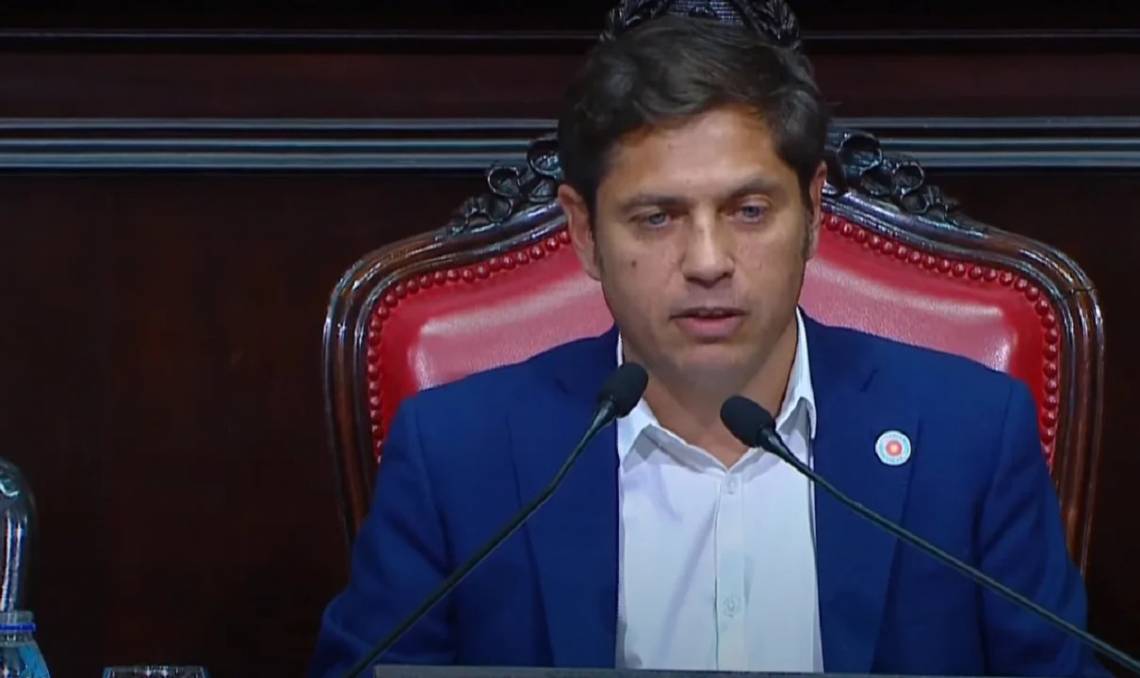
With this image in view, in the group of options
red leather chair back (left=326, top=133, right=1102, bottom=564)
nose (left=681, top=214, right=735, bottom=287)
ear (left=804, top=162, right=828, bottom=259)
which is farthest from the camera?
red leather chair back (left=326, top=133, right=1102, bottom=564)

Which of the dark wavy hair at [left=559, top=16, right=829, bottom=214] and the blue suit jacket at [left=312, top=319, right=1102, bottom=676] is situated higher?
the dark wavy hair at [left=559, top=16, right=829, bottom=214]

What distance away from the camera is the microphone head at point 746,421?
1182 mm

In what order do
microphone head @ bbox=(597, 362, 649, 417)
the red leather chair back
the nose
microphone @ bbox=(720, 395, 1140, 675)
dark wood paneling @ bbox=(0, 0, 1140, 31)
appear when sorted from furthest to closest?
dark wood paneling @ bbox=(0, 0, 1140, 31) → the red leather chair back → the nose → microphone head @ bbox=(597, 362, 649, 417) → microphone @ bbox=(720, 395, 1140, 675)

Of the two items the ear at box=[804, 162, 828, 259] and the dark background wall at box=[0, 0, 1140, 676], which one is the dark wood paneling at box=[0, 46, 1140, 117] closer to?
the dark background wall at box=[0, 0, 1140, 676]

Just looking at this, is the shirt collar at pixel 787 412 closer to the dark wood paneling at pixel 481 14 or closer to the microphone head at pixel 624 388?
the microphone head at pixel 624 388

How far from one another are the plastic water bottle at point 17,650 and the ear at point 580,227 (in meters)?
0.55

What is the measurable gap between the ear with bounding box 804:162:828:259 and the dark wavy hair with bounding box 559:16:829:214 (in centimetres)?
2

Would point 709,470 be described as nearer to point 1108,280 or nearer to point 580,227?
point 580,227

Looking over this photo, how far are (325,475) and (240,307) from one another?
210 millimetres

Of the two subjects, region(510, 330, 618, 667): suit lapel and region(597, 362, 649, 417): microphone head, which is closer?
region(597, 362, 649, 417): microphone head

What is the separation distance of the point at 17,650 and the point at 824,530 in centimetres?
62

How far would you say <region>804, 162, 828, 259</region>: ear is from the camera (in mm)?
1519

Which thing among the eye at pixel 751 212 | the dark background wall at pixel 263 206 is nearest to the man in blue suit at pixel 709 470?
the eye at pixel 751 212

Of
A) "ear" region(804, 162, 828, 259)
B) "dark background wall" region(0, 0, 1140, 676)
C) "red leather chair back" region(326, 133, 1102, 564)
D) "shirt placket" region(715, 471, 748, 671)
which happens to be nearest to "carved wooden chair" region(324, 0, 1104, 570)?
"red leather chair back" region(326, 133, 1102, 564)
